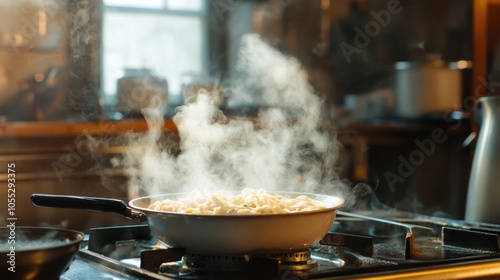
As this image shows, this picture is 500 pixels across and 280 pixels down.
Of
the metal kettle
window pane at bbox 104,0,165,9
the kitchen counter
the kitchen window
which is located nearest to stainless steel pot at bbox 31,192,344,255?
the metal kettle

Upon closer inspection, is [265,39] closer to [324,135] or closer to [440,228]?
[324,135]

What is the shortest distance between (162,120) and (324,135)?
114 centimetres

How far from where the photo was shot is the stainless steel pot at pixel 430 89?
4.27m

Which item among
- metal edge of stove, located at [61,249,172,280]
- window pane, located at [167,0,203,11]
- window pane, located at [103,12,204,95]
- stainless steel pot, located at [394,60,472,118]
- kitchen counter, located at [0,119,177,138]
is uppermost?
window pane, located at [167,0,203,11]

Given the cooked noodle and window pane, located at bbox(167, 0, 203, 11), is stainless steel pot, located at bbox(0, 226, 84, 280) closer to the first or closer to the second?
the cooked noodle

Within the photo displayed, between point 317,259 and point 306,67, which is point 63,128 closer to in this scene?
point 306,67

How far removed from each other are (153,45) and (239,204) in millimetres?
3033

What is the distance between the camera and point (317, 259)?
114cm

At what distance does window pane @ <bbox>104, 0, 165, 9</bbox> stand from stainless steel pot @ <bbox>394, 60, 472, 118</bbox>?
5.26 feet

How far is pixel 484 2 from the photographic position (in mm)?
4266

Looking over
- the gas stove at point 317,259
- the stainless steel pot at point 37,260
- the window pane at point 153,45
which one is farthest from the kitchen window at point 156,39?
the stainless steel pot at point 37,260

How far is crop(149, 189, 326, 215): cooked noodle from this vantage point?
3.70 feet

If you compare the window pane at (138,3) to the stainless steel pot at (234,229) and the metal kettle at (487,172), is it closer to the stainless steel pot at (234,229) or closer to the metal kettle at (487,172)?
the metal kettle at (487,172)

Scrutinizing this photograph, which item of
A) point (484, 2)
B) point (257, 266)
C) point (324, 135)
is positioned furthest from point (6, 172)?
point (484, 2)
